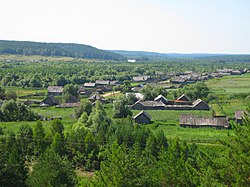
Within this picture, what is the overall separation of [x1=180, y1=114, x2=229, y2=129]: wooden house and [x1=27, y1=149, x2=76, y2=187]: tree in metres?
25.7

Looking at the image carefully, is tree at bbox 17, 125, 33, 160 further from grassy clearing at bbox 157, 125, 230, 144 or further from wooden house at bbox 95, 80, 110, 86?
wooden house at bbox 95, 80, 110, 86

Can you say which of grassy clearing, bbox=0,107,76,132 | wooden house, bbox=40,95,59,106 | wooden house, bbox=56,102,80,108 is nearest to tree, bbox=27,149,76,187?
grassy clearing, bbox=0,107,76,132

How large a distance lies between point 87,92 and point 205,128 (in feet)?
136

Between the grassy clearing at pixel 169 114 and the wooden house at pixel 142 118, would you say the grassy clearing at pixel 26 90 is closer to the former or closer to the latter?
the grassy clearing at pixel 169 114

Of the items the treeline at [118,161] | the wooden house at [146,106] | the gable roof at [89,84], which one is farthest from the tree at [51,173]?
the gable roof at [89,84]

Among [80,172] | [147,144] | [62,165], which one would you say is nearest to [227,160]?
[62,165]

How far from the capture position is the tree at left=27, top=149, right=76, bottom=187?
56.9ft

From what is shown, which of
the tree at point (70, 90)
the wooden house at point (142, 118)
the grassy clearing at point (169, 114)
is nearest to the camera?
the wooden house at point (142, 118)

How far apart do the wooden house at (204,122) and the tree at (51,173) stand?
25.7 meters

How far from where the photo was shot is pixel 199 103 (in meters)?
55.7

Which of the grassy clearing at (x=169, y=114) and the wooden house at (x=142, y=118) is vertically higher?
the wooden house at (x=142, y=118)

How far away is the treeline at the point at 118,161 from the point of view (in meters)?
13.9

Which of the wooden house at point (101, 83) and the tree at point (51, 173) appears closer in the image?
the tree at point (51, 173)

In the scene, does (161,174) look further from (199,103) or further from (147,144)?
(199,103)
